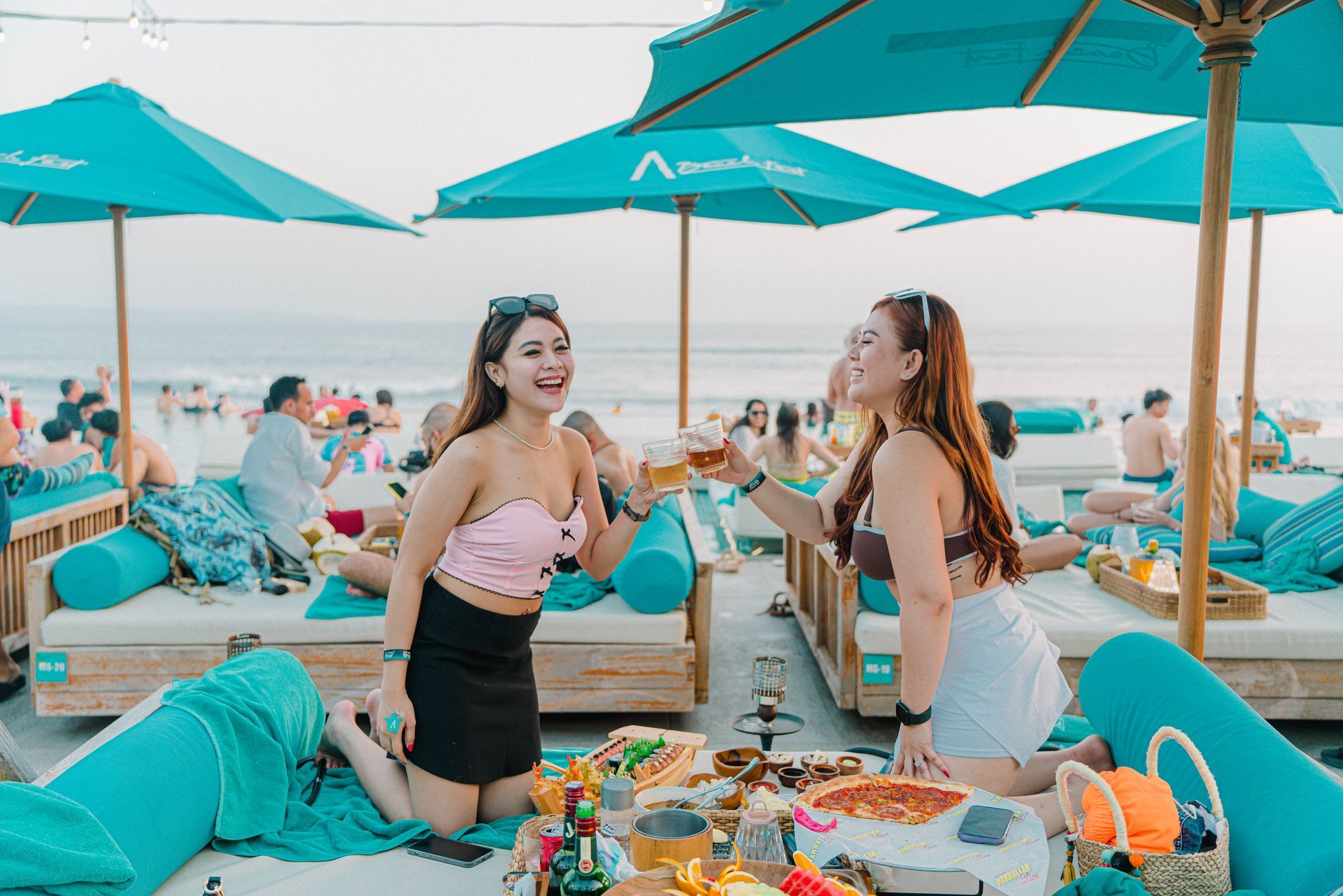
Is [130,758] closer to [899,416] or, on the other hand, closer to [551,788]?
[551,788]

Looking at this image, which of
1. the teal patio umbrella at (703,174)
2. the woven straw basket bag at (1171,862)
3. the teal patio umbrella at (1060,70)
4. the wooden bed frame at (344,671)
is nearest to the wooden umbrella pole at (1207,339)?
the teal patio umbrella at (1060,70)

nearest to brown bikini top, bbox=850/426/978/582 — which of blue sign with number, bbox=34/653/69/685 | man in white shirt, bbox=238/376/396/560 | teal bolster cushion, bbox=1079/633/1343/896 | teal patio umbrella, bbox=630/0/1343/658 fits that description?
teal bolster cushion, bbox=1079/633/1343/896

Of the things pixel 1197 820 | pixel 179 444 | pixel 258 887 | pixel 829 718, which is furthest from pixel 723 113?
pixel 179 444

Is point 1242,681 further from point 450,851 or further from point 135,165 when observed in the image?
point 135,165

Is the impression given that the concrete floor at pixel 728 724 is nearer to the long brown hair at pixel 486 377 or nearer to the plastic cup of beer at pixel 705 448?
the plastic cup of beer at pixel 705 448

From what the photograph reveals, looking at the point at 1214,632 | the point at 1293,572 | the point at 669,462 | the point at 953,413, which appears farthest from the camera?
the point at 1293,572

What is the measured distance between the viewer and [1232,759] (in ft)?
7.18

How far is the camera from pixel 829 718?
15.3 ft

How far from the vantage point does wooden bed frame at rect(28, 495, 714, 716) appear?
4.36 meters

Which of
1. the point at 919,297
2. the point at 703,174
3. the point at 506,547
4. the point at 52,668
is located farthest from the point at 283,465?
the point at 919,297

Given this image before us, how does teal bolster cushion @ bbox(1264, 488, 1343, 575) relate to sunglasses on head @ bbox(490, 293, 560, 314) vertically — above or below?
below

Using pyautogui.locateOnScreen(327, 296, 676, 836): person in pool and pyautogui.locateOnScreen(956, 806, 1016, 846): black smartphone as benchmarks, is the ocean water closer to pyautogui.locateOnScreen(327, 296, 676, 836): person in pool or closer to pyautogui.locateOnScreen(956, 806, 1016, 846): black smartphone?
pyautogui.locateOnScreen(327, 296, 676, 836): person in pool

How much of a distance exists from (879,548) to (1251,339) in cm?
522

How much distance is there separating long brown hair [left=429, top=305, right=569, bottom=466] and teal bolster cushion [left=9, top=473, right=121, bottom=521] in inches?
152
